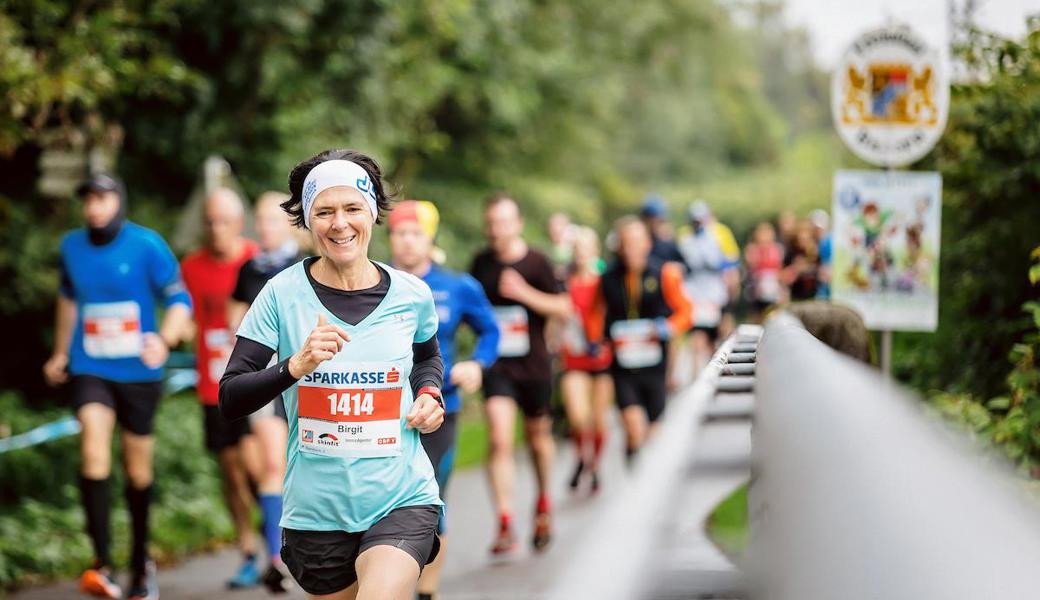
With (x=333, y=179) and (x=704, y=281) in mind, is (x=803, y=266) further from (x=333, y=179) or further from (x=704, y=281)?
(x=333, y=179)

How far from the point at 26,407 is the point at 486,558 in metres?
5.46

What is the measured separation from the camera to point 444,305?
729 centimetres

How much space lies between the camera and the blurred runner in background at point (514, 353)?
9281mm

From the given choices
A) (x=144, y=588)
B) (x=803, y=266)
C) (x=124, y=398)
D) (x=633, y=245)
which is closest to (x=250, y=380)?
(x=124, y=398)

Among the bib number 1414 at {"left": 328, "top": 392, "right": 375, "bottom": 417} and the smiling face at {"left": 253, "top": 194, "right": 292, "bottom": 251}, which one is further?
the smiling face at {"left": 253, "top": 194, "right": 292, "bottom": 251}

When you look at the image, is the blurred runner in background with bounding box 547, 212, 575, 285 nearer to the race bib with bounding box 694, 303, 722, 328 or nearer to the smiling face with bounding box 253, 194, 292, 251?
the race bib with bounding box 694, 303, 722, 328

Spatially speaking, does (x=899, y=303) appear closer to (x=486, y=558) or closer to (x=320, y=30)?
(x=486, y=558)

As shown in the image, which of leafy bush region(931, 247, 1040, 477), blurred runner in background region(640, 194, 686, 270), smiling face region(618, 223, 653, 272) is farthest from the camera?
blurred runner in background region(640, 194, 686, 270)

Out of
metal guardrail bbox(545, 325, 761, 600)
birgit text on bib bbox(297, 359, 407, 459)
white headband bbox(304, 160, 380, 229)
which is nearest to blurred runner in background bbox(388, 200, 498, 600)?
birgit text on bib bbox(297, 359, 407, 459)

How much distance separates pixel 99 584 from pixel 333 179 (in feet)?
13.9

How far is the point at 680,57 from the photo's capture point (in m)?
35.5

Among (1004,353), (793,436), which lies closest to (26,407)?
(1004,353)

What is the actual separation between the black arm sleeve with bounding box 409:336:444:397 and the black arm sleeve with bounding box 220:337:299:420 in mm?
470

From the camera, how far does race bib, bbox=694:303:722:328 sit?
1858cm
